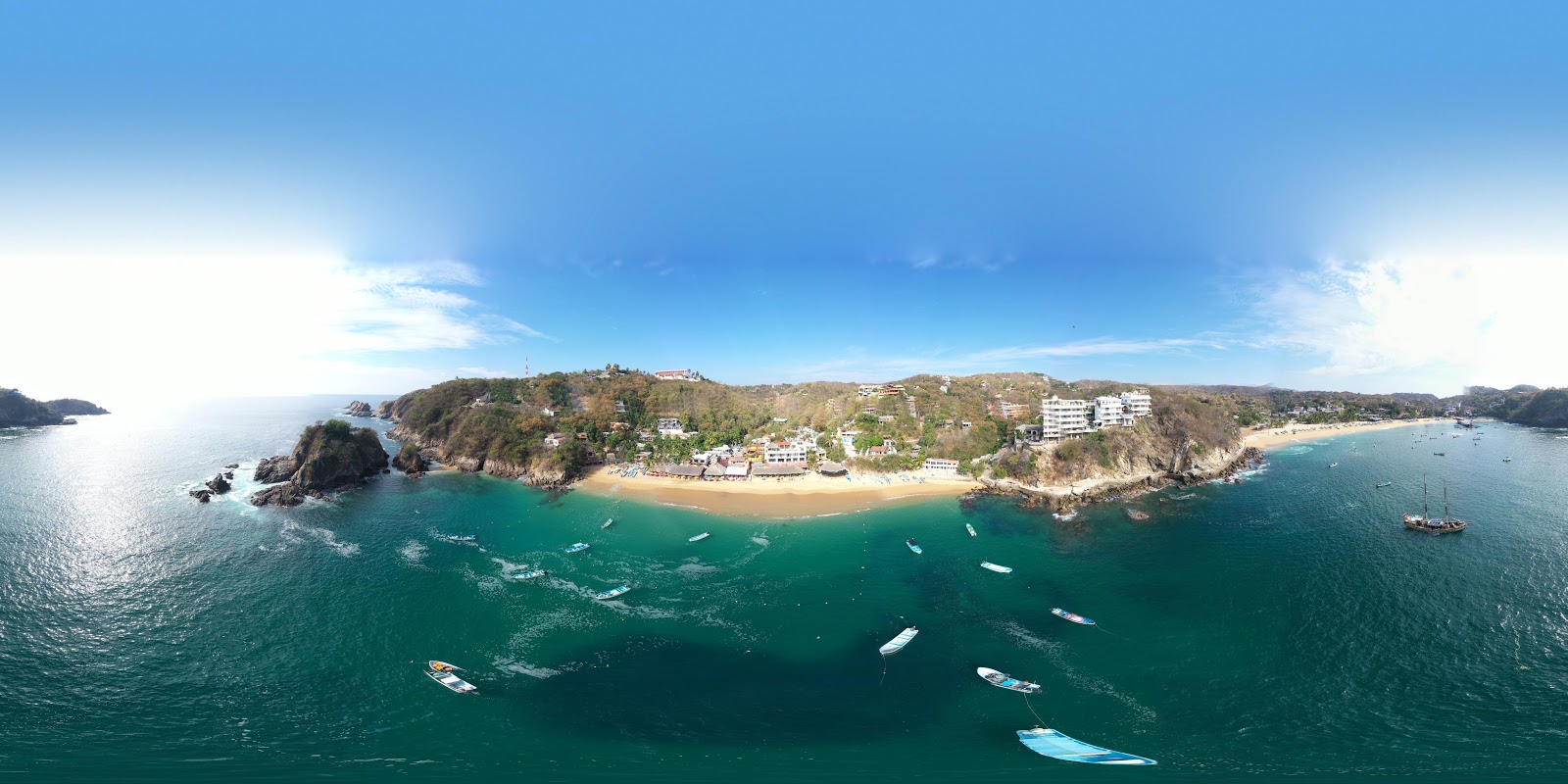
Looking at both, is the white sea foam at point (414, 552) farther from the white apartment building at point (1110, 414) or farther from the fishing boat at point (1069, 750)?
the white apartment building at point (1110, 414)

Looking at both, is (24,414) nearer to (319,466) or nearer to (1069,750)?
(319,466)

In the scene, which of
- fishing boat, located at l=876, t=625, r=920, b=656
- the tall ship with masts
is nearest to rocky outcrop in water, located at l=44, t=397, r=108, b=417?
fishing boat, located at l=876, t=625, r=920, b=656

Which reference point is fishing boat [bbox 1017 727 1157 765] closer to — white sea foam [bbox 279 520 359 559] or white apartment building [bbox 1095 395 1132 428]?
white sea foam [bbox 279 520 359 559]

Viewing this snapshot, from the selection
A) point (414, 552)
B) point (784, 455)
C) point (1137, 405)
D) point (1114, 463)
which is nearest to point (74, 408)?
point (414, 552)

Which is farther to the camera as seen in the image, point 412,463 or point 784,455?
point 784,455

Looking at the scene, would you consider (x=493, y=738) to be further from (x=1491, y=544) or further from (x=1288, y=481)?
(x=1288, y=481)

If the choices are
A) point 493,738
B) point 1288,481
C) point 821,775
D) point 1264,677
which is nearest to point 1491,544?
point 1288,481
